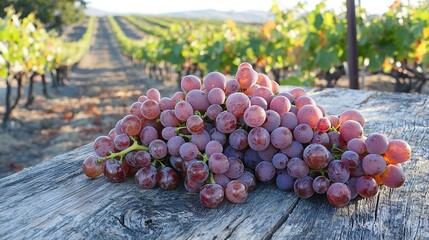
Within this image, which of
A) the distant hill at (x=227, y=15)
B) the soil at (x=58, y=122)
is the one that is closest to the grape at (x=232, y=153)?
the soil at (x=58, y=122)

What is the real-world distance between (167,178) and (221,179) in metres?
0.13

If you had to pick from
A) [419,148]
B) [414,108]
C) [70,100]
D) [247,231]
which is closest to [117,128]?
[247,231]

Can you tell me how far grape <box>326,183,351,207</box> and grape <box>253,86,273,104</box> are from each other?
0.87 feet

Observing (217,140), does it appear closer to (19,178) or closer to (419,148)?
(19,178)

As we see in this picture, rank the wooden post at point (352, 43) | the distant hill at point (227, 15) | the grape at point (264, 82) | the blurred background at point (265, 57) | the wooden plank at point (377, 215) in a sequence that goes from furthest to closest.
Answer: the distant hill at point (227, 15)
the blurred background at point (265, 57)
the wooden post at point (352, 43)
the grape at point (264, 82)
the wooden plank at point (377, 215)

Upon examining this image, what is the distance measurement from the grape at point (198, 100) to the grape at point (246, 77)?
0.10m

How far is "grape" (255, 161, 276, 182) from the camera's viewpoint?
95cm

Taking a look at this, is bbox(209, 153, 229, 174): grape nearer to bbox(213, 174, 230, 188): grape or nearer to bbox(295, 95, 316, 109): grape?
bbox(213, 174, 230, 188): grape

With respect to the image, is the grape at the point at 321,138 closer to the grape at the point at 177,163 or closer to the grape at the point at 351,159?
the grape at the point at 351,159

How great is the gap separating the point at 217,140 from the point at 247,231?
0.81 feet

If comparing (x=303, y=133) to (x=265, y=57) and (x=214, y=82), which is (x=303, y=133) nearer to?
(x=214, y=82)

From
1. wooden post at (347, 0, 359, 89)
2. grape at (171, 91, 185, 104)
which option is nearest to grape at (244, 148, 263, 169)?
grape at (171, 91, 185, 104)

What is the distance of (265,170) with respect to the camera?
3.12 feet

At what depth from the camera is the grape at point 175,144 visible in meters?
0.96
